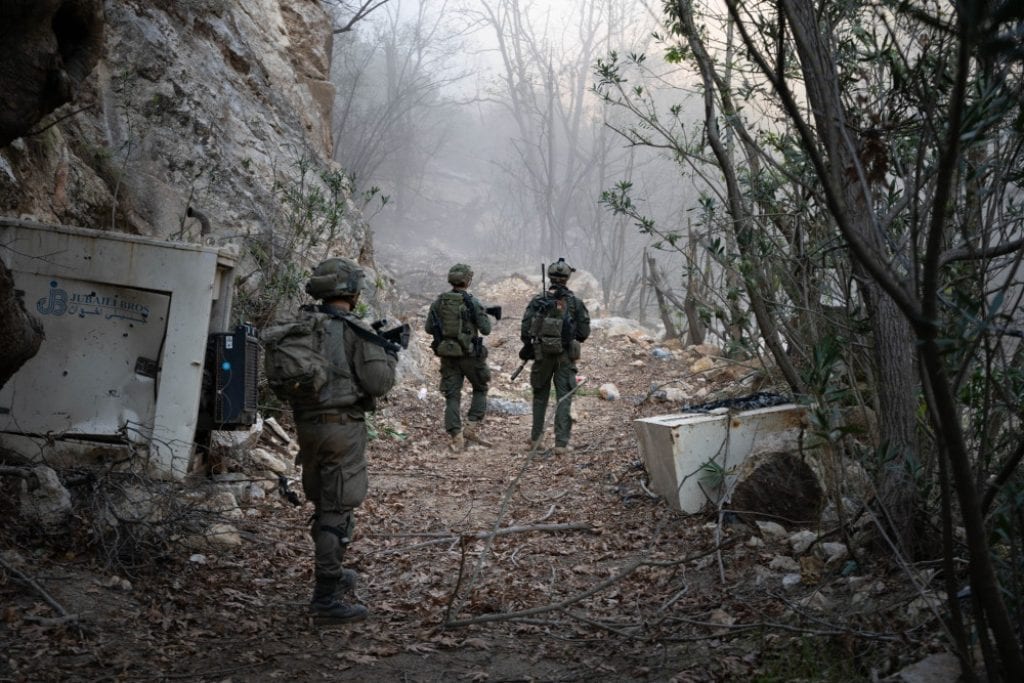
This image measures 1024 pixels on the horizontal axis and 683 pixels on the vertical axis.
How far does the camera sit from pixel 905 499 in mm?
3764

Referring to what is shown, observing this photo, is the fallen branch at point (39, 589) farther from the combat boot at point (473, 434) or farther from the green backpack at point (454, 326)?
the combat boot at point (473, 434)

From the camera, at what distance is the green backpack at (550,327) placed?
7910 mm

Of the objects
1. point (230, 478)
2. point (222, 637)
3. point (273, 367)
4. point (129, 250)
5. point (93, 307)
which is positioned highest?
point (129, 250)

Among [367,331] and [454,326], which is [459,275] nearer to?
[454,326]

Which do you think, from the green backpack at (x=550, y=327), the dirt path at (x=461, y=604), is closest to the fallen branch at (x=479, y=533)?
the dirt path at (x=461, y=604)

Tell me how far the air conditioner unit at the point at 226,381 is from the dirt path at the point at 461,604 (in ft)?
2.18

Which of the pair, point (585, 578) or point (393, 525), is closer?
point (585, 578)

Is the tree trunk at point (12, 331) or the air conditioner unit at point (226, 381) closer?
the tree trunk at point (12, 331)

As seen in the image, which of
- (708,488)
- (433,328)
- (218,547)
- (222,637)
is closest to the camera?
(222,637)

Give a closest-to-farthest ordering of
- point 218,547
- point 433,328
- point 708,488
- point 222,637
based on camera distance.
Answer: point 222,637 < point 218,547 < point 708,488 < point 433,328

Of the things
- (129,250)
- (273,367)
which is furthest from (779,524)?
(129,250)

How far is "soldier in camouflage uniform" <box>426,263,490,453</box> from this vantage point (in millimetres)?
8320

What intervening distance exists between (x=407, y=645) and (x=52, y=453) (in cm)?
252

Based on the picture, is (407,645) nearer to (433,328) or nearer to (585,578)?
(585,578)
